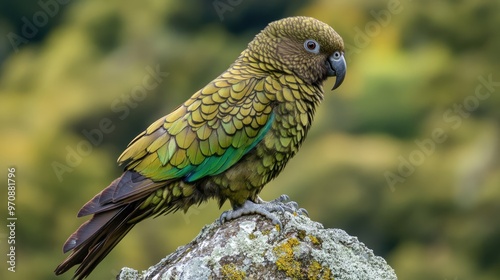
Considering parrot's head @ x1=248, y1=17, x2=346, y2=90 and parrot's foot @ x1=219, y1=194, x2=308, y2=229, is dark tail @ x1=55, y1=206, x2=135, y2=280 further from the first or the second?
parrot's head @ x1=248, y1=17, x2=346, y2=90

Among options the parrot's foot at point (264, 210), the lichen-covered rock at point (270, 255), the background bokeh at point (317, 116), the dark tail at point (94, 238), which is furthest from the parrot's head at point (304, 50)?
the background bokeh at point (317, 116)

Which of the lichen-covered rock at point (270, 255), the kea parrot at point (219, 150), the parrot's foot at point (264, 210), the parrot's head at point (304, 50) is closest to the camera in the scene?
the lichen-covered rock at point (270, 255)

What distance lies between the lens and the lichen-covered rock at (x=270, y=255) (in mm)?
4062

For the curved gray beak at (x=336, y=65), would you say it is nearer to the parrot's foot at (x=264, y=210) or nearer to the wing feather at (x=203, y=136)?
the wing feather at (x=203, y=136)

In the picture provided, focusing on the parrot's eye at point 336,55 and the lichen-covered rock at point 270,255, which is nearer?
the lichen-covered rock at point 270,255

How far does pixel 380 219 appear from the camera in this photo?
9453 millimetres

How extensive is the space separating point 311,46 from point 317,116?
481 centimetres

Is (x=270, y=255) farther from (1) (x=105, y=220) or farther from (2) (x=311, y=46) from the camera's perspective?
(2) (x=311, y=46)

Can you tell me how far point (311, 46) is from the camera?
498cm

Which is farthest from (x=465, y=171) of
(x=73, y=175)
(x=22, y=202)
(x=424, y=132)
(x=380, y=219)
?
(x=22, y=202)

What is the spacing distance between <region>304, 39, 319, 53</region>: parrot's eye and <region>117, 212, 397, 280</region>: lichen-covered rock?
118 centimetres

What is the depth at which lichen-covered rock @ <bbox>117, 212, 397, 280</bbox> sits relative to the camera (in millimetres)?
4062

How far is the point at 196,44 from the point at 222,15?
0.55 metres

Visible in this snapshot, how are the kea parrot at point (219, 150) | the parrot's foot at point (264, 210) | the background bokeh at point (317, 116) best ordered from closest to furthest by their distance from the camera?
the parrot's foot at point (264, 210)
the kea parrot at point (219, 150)
the background bokeh at point (317, 116)
